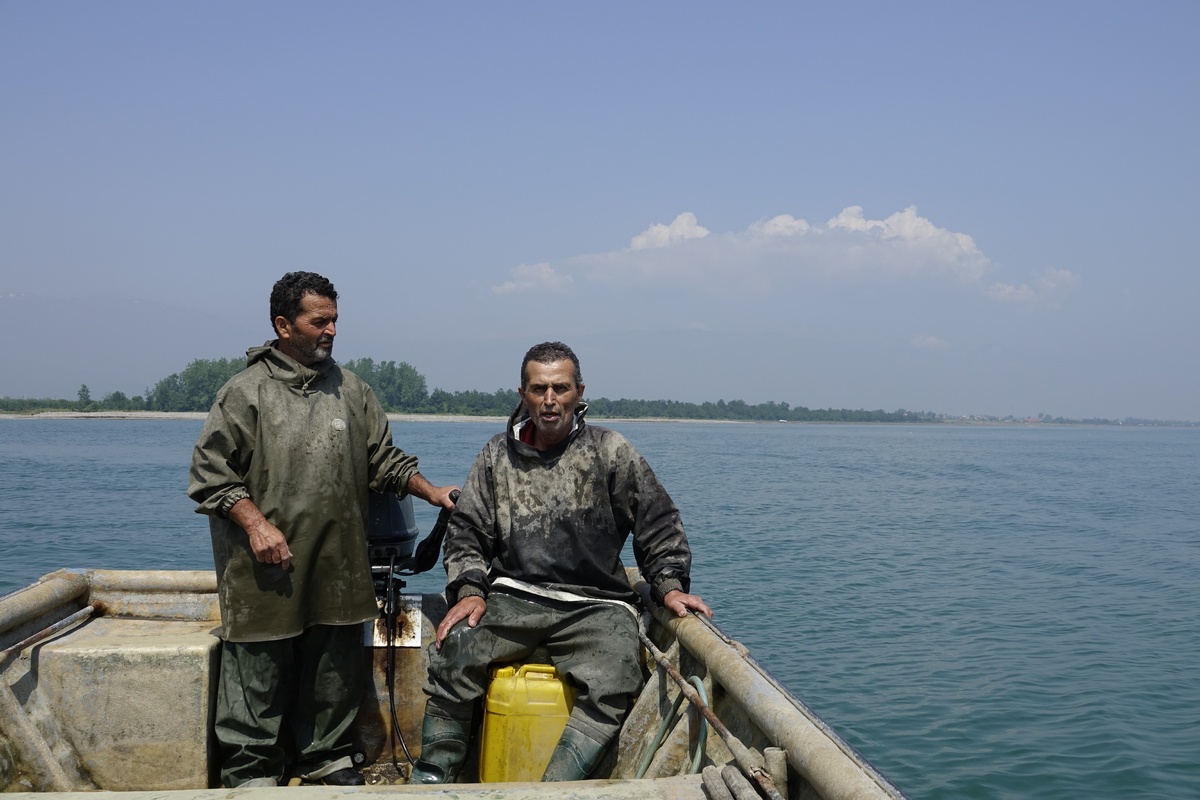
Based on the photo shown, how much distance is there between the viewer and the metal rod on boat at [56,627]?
3.74 m

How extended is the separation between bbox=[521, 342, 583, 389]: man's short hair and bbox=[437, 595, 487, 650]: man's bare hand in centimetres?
85

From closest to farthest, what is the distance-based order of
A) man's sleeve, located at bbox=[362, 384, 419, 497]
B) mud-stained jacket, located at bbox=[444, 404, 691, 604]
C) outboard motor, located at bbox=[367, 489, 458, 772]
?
mud-stained jacket, located at bbox=[444, 404, 691, 604] < man's sleeve, located at bbox=[362, 384, 419, 497] < outboard motor, located at bbox=[367, 489, 458, 772]

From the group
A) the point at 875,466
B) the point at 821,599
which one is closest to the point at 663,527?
the point at 821,599

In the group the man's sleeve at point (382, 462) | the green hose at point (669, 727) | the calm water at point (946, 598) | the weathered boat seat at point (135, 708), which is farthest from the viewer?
the calm water at point (946, 598)

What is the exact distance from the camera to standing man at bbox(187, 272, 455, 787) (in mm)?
3725

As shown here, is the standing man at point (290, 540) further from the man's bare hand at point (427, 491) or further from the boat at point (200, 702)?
the boat at point (200, 702)

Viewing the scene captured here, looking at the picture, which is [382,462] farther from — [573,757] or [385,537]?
[573,757]

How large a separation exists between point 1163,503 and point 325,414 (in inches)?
1268

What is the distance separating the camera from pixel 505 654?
3857 millimetres

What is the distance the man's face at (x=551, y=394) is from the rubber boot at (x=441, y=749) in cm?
115

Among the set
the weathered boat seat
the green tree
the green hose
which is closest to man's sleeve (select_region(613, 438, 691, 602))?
the green hose

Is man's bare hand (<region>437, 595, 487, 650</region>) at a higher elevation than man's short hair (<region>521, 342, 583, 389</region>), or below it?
below

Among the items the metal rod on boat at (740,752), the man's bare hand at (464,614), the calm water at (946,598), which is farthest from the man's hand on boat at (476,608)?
the calm water at (946,598)

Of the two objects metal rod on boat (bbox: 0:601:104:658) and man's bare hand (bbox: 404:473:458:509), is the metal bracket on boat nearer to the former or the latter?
man's bare hand (bbox: 404:473:458:509)
